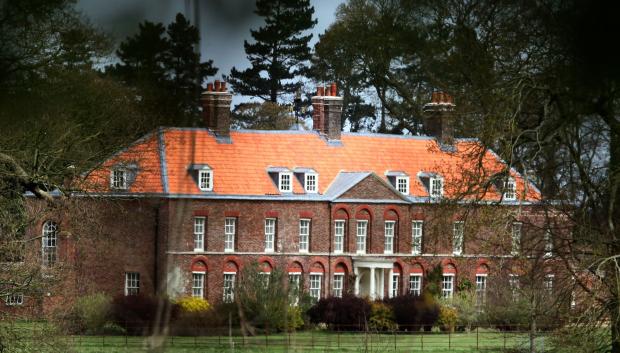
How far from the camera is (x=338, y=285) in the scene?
1320 inches

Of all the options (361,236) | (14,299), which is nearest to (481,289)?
(361,236)

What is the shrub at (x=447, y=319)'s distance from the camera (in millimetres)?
28859

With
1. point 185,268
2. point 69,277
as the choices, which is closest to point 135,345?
point 69,277

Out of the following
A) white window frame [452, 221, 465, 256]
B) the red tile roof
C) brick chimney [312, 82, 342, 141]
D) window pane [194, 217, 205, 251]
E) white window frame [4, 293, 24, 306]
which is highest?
brick chimney [312, 82, 342, 141]

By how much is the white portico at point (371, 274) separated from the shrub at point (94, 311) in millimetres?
10439

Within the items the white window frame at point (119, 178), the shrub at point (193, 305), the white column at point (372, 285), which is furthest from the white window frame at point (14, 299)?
Answer: the white column at point (372, 285)

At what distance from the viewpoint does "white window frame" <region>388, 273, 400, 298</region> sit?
33575mm

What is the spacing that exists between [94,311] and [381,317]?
8.71m

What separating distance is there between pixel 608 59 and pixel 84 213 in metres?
16.3

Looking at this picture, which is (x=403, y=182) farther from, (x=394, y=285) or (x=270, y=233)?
(x=270, y=233)

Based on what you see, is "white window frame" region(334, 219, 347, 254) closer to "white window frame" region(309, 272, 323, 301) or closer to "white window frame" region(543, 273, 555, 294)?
"white window frame" region(309, 272, 323, 301)

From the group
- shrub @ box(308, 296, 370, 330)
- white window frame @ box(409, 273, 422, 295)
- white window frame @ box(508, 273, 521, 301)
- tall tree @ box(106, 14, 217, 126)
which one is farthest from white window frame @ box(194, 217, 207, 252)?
tall tree @ box(106, 14, 217, 126)

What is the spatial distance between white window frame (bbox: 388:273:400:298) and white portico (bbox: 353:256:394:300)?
0.23 meters

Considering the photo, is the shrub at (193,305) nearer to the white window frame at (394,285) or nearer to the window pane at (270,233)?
the window pane at (270,233)
